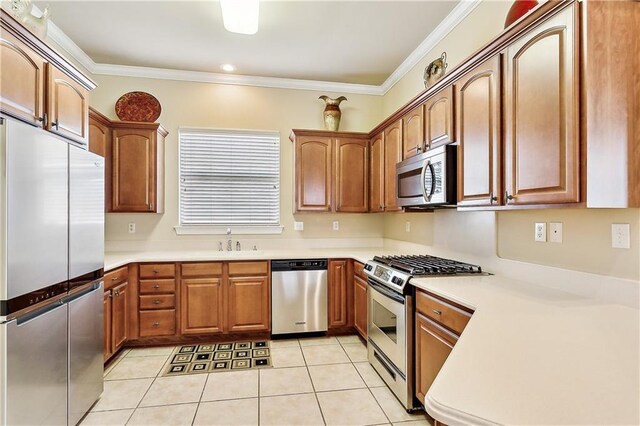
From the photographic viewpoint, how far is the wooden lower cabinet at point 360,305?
3.23 m

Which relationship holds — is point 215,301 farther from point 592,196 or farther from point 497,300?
point 592,196

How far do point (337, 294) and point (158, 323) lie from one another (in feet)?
5.93

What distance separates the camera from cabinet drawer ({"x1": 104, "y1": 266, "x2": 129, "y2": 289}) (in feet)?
8.90

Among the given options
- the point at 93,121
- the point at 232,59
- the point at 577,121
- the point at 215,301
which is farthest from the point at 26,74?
the point at 577,121

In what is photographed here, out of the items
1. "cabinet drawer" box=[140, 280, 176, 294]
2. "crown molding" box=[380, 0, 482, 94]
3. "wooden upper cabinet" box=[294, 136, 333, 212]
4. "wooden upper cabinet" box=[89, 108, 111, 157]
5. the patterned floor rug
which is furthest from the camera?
"wooden upper cabinet" box=[294, 136, 333, 212]

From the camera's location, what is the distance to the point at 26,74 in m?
1.80

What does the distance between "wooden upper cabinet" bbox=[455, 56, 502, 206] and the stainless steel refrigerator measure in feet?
7.78

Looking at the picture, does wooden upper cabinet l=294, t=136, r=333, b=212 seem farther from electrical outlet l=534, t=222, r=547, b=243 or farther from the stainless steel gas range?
electrical outlet l=534, t=222, r=547, b=243

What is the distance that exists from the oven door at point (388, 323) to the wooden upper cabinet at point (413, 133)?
116 cm

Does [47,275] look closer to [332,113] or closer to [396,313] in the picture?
[396,313]

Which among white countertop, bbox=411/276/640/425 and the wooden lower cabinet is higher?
white countertop, bbox=411/276/640/425

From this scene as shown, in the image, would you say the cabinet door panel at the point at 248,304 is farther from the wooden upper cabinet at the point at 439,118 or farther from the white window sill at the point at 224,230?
the wooden upper cabinet at the point at 439,118

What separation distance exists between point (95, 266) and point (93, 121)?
5.42 ft

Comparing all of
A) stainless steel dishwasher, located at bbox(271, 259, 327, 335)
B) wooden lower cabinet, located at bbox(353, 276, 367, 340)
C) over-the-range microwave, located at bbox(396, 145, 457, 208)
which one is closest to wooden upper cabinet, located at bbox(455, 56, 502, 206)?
over-the-range microwave, located at bbox(396, 145, 457, 208)
